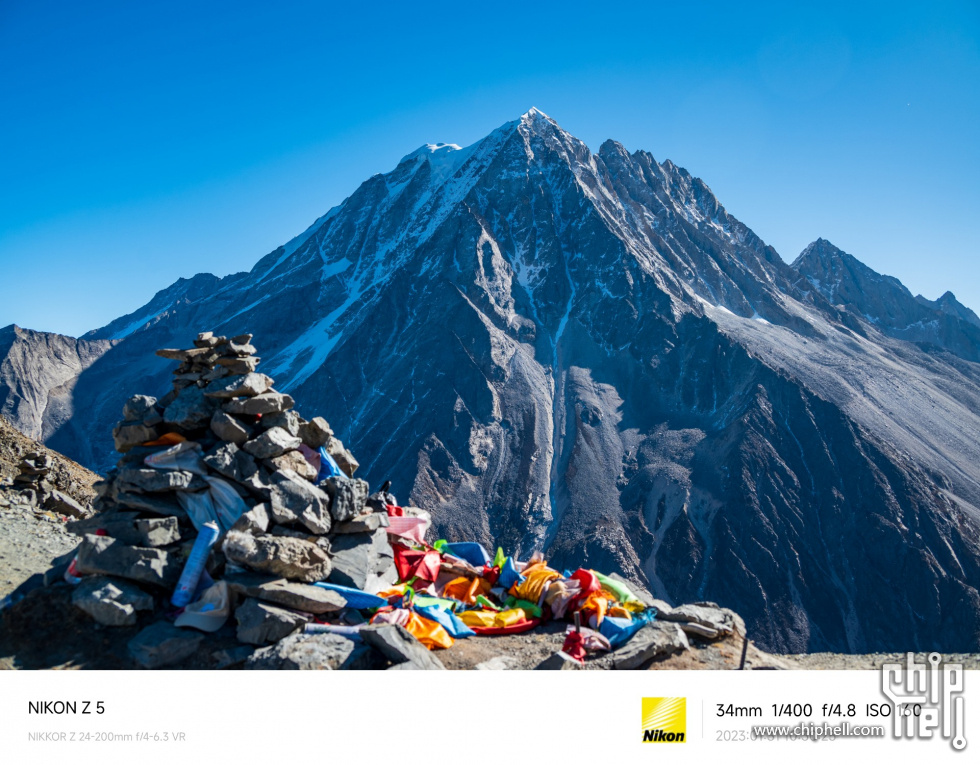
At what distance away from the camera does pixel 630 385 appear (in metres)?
95.2

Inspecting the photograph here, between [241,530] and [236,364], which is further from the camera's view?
[236,364]

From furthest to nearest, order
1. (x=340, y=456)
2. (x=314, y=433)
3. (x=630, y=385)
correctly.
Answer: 1. (x=630, y=385)
2. (x=340, y=456)
3. (x=314, y=433)

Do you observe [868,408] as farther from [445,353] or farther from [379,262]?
[379,262]

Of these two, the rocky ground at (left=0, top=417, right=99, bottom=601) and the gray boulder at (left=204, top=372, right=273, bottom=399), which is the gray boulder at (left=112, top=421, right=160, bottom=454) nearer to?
the gray boulder at (left=204, top=372, right=273, bottom=399)

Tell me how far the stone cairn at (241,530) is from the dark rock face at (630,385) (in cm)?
6022

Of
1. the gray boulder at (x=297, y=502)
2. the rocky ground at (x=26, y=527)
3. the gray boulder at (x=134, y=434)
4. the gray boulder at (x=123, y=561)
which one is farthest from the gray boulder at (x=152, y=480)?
the rocky ground at (x=26, y=527)

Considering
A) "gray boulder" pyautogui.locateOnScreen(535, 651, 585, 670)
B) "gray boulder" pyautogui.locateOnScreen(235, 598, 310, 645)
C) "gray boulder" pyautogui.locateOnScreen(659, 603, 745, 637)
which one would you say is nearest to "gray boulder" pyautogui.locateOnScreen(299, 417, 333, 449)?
"gray boulder" pyautogui.locateOnScreen(235, 598, 310, 645)

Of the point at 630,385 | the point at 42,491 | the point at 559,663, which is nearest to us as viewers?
the point at 559,663

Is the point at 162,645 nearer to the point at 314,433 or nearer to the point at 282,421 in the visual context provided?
the point at 282,421

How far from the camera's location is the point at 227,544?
27.3 ft

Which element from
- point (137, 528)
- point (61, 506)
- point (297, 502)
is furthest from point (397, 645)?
point (61, 506)
